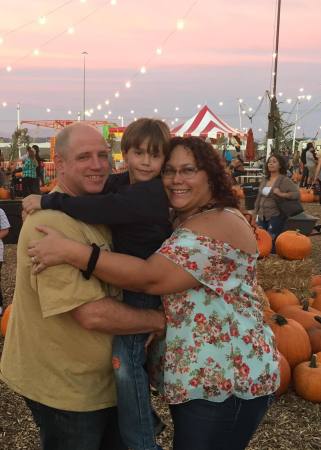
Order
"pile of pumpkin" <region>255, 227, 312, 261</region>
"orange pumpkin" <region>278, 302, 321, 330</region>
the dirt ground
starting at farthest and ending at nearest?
1. "pile of pumpkin" <region>255, 227, 312, 261</region>
2. "orange pumpkin" <region>278, 302, 321, 330</region>
3. the dirt ground

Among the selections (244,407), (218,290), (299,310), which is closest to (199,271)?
(218,290)

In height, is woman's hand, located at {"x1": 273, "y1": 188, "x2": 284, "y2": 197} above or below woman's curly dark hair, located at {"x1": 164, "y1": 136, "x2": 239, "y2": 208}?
below

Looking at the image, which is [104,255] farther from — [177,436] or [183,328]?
[177,436]

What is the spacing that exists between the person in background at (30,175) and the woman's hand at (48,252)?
13730 mm

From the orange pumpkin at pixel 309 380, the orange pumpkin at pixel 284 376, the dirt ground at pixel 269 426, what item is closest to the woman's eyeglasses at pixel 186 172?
the dirt ground at pixel 269 426

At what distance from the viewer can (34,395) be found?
1929mm

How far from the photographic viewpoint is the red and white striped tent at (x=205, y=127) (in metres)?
27.0

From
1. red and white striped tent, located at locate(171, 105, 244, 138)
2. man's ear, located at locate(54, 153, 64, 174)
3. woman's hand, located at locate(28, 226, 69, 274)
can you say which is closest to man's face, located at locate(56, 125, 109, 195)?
man's ear, located at locate(54, 153, 64, 174)

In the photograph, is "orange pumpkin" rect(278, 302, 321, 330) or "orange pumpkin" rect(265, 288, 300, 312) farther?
"orange pumpkin" rect(265, 288, 300, 312)

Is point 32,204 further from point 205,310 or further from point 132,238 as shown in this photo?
point 205,310

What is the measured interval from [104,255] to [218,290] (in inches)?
17.2

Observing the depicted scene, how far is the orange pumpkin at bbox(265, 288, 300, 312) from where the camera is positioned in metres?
5.26

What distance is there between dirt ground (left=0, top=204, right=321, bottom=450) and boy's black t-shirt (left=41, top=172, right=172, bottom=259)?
6.58ft

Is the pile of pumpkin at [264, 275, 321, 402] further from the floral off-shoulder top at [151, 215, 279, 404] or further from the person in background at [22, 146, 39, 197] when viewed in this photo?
the person in background at [22, 146, 39, 197]
